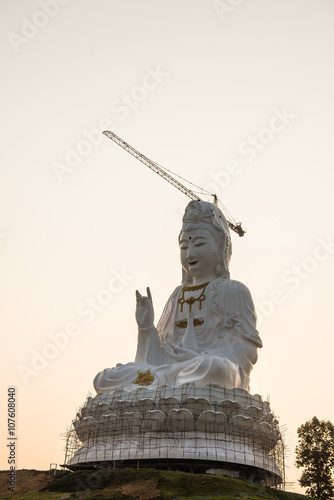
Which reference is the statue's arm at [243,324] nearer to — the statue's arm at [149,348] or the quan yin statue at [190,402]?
the quan yin statue at [190,402]

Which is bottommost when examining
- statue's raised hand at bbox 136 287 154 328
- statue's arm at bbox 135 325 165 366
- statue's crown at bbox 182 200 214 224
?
statue's arm at bbox 135 325 165 366

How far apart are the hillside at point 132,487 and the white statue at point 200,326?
293 cm

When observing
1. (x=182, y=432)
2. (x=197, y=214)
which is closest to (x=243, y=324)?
(x=197, y=214)

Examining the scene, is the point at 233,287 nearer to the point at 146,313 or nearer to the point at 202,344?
the point at 202,344

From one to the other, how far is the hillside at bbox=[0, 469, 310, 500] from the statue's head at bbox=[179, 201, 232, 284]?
23.9 feet

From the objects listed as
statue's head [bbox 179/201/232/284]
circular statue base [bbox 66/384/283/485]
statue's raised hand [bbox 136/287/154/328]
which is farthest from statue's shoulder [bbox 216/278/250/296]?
circular statue base [bbox 66/384/283/485]

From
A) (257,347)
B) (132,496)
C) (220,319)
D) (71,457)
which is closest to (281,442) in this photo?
(257,347)

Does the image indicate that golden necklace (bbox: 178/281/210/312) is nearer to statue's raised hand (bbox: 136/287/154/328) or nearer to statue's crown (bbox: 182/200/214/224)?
statue's raised hand (bbox: 136/287/154/328)

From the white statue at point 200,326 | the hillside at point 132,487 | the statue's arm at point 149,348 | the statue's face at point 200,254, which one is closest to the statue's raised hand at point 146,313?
the white statue at point 200,326

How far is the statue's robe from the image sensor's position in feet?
44.6

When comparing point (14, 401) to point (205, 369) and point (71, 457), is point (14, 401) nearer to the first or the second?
point (71, 457)

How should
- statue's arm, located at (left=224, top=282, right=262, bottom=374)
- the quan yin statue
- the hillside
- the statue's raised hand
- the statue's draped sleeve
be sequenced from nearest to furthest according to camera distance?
the hillside → the quan yin statue → statue's arm, located at (left=224, top=282, right=262, bottom=374) → the statue's raised hand → the statue's draped sleeve

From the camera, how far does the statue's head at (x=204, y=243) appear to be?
17.4 meters

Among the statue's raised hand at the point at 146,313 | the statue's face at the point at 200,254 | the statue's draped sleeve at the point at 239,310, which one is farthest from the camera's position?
the statue's face at the point at 200,254
